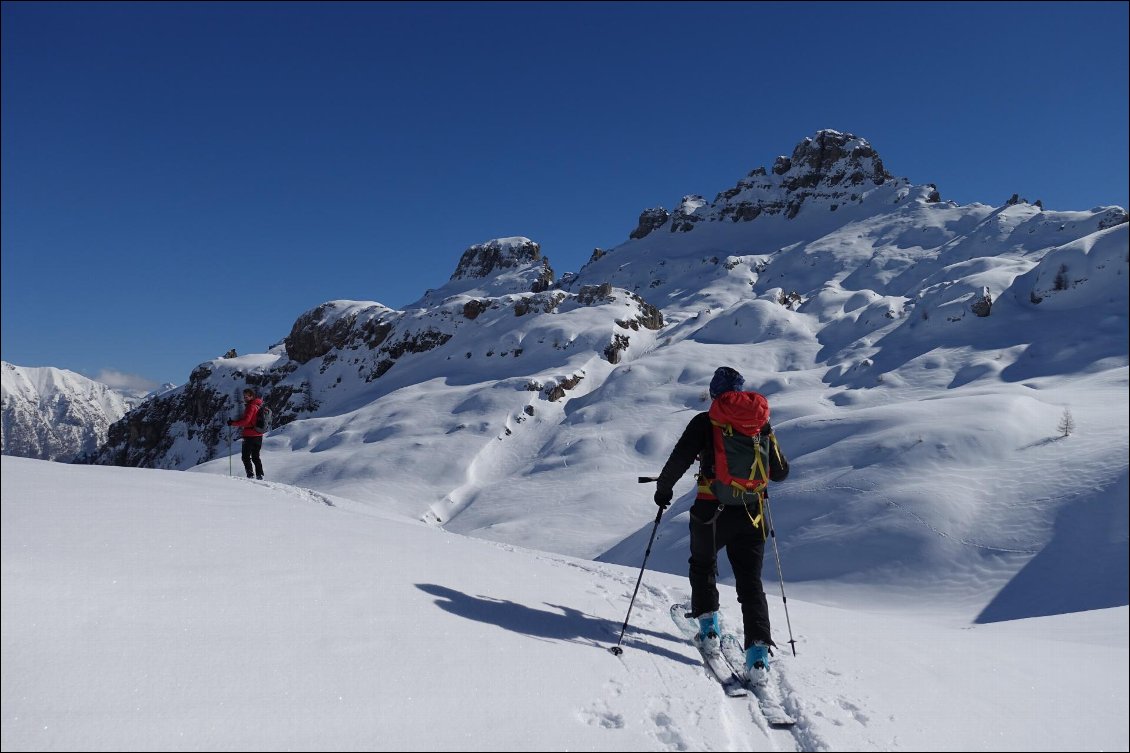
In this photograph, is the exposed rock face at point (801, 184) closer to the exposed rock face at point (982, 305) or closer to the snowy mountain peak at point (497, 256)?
the snowy mountain peak at point (497, 256)

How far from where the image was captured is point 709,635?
4.63 meters

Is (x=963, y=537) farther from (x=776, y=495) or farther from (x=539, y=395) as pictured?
(x=539, y=395)

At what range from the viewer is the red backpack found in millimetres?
4723

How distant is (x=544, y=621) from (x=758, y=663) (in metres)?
1.54

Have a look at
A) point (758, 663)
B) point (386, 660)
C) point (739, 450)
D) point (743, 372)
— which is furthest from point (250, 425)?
point (743, 372)

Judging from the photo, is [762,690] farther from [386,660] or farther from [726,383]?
[386,660]

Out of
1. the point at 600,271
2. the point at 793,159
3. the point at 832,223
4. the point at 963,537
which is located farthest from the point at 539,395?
the point at 793,159

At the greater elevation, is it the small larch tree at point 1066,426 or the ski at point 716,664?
the small larch tree at point 1066,426

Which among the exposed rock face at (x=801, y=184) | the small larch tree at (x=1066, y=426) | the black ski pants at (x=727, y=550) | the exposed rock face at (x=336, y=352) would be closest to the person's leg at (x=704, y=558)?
the black ski pants at (x=727, y=550)

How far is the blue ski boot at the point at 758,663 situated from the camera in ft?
13.3

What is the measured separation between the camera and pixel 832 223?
9344 centimetres

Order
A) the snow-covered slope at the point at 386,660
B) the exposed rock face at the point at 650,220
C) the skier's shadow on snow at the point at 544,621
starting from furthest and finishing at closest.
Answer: the exposed rock face at the point at 650,220
the skier's shadow on snow at the point at 544,621
the snow-covered slope at the point at 386,660

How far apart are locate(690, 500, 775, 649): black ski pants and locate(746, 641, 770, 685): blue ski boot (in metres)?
0.32

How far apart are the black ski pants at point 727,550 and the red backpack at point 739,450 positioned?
6.4 inches
